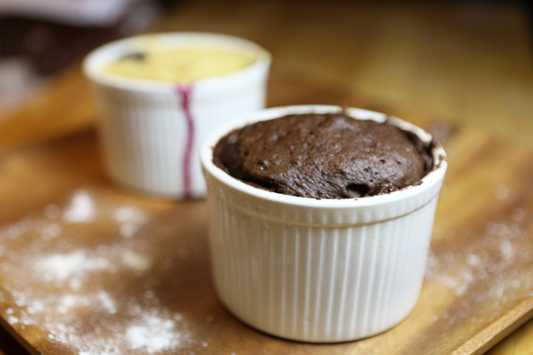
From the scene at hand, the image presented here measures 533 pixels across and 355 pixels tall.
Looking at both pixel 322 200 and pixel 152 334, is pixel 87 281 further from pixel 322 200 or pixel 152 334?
pixel 322 200

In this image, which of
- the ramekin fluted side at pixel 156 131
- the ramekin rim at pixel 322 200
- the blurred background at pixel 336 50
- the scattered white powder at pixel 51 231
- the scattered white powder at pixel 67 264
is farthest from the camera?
the blurred background at pixel 336 50

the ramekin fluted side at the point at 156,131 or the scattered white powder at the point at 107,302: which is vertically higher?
the ramekin fluted side at the point at 156,131

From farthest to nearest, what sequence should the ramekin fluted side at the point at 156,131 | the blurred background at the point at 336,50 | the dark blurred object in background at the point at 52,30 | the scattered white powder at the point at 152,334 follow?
the dark blurred object in background at the point at 52,30 < the blurred background at the point at 336,50 < the ramekin fluted side at the point at 156,131 < the scattered white powder at the point at 152,334

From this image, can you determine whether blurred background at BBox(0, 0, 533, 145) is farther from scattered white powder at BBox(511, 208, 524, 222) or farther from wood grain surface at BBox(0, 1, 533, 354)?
scattered white powder at BBox(511, 208, 524, 222)

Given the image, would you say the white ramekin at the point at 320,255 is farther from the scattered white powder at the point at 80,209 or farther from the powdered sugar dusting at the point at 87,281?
the scattered white powder at the point at 80,209

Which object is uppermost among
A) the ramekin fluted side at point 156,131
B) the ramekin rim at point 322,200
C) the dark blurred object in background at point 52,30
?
the ramekin rim at point 322,200

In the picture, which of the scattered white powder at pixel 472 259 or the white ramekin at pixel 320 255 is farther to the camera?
the scattered white powder at pixel 472 259

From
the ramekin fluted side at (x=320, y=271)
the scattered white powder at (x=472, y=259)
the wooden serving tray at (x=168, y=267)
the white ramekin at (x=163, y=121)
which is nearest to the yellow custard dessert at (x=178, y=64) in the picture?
the white ramekin at (x=163, y=121)

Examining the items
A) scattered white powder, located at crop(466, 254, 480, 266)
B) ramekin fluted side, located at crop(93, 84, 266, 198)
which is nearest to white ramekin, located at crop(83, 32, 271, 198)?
ramekin fluted side, located at crop(93, 84, 266, 198)

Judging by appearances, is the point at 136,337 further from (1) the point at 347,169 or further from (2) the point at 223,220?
(1) the point at 347,169
